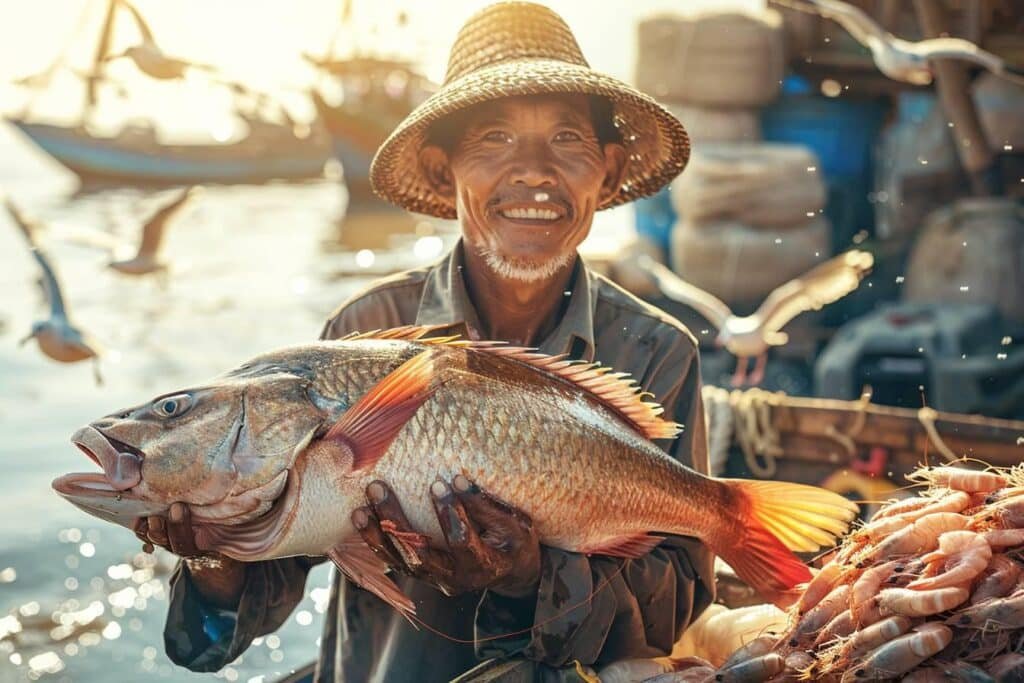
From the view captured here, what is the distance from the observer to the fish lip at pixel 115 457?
2.26 meters

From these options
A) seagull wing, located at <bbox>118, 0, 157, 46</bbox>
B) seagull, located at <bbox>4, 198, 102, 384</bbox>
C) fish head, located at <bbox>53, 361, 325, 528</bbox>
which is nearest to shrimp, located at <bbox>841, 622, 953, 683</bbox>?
fish head, located at <bbox>53, 361, 325, 528</bbox>

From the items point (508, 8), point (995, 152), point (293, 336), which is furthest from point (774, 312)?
point (293, 336)

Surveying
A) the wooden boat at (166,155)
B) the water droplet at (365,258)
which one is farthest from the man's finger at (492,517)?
the wooden boat at (166,155)

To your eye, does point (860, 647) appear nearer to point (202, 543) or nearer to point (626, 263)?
point (202, 543)

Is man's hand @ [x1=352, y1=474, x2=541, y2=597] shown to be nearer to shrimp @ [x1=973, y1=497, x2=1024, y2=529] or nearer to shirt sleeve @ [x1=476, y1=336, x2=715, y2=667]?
shirt sleeve @ [x1=476, y1=336, x2=715, y2=667]

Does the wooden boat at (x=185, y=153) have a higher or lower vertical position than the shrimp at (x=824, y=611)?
lower

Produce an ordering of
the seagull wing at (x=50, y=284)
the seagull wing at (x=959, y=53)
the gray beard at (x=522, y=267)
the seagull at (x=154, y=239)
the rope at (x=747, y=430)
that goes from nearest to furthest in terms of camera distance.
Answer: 1. the gray beard at (x=522, y=267)
2. the rope at (x=747, y=430)
3. the seagull wing at (x=50, y=284)
4. the seagull wing at (x=959, y=53)
5. the seagull at (x=154, y=239)

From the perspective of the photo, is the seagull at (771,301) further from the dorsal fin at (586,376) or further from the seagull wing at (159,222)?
the dorsal fin at (586,376)

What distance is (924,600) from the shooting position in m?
2.18

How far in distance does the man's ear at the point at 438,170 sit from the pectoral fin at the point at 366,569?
133 cm

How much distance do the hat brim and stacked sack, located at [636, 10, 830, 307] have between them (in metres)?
8.46

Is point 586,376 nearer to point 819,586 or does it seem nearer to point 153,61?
point 819,586

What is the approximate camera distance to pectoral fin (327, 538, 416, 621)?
A: 2.38 meters

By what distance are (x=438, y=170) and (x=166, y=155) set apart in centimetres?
5131
